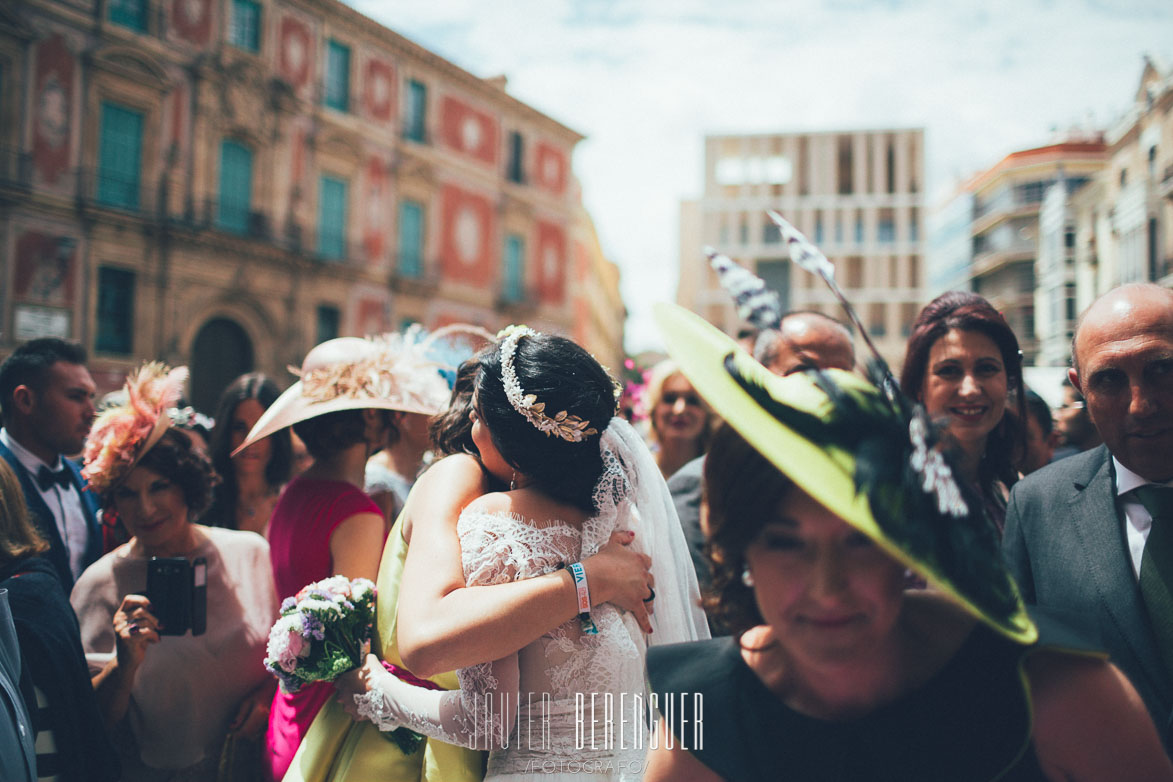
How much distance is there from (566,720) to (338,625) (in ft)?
2.25

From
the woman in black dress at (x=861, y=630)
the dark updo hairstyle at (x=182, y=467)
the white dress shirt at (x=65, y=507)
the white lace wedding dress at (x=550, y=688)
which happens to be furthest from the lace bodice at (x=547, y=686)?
the white dress shirt at (x=65, y=507)

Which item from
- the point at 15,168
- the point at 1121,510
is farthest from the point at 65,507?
the point at 15,168

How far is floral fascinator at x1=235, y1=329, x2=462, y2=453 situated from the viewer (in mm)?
2926

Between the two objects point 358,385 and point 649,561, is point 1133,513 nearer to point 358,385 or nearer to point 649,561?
point 649,561

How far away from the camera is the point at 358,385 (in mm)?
3002

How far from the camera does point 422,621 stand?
171 centimetres

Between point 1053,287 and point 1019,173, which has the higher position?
point 1019,173

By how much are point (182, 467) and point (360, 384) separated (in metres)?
0.73

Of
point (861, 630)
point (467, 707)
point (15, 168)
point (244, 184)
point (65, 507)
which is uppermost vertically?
point (244, 184)

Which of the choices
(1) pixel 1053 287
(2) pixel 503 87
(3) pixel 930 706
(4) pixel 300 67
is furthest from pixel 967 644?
(1) pixel 1053 287

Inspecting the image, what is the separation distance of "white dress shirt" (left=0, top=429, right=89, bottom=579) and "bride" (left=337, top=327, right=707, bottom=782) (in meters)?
2.44

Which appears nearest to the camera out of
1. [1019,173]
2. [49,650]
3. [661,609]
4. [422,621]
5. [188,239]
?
[422,621]

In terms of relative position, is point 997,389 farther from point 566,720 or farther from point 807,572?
point 807,572

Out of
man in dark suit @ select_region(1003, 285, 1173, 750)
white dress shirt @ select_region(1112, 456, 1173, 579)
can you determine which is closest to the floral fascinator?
man in dark suit @ select_region(1003, 285, 1173, 750)
